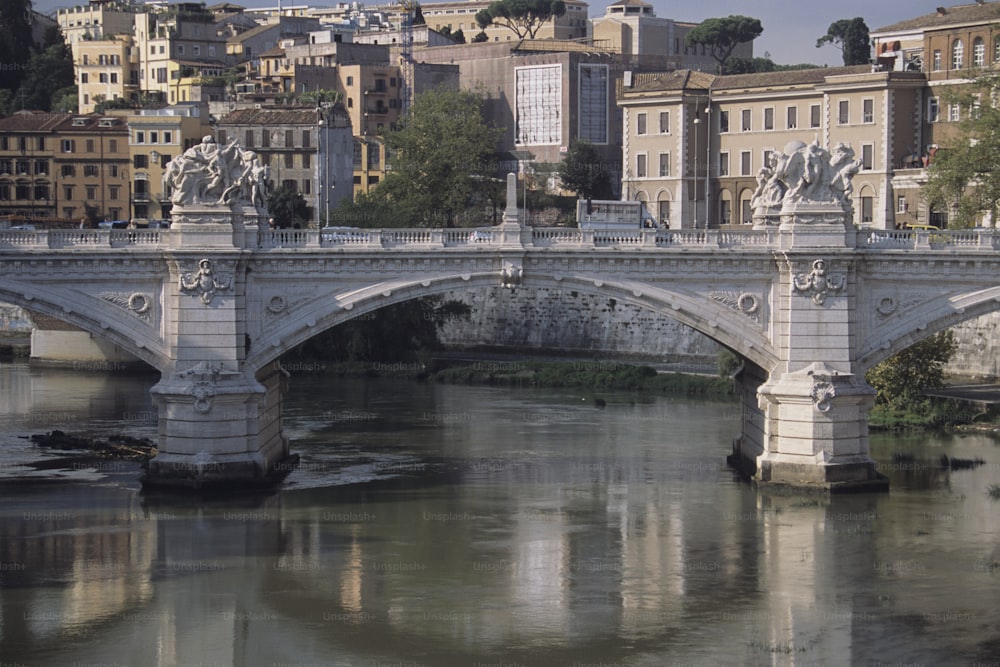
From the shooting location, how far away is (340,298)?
122ft

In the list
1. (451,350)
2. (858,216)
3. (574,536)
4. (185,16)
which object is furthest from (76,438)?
(185,16)

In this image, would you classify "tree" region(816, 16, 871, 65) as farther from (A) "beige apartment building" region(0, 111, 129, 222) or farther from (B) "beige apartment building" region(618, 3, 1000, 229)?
(A) "beige apartment building" region(0, 111, 129, 222)

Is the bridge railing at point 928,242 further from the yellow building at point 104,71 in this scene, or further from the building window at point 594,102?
the yellow building at point 104,71

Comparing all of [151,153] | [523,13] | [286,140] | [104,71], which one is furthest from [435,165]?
[523,13]

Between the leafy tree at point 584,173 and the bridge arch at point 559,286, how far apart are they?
46030 millimetres

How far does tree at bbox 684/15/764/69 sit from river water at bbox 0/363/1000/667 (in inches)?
2653

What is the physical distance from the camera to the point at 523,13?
118 m

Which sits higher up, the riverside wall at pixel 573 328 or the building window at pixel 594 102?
the building window at pixel 594 102

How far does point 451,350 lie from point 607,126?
1262 inches

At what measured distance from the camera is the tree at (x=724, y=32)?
10819 cm

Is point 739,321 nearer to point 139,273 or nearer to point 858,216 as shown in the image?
point 139,273

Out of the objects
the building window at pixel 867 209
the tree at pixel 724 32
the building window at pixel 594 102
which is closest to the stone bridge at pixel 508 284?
the building window at pixel 867 209

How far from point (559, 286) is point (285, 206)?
113ft

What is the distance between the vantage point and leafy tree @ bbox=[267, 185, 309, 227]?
69.6m
